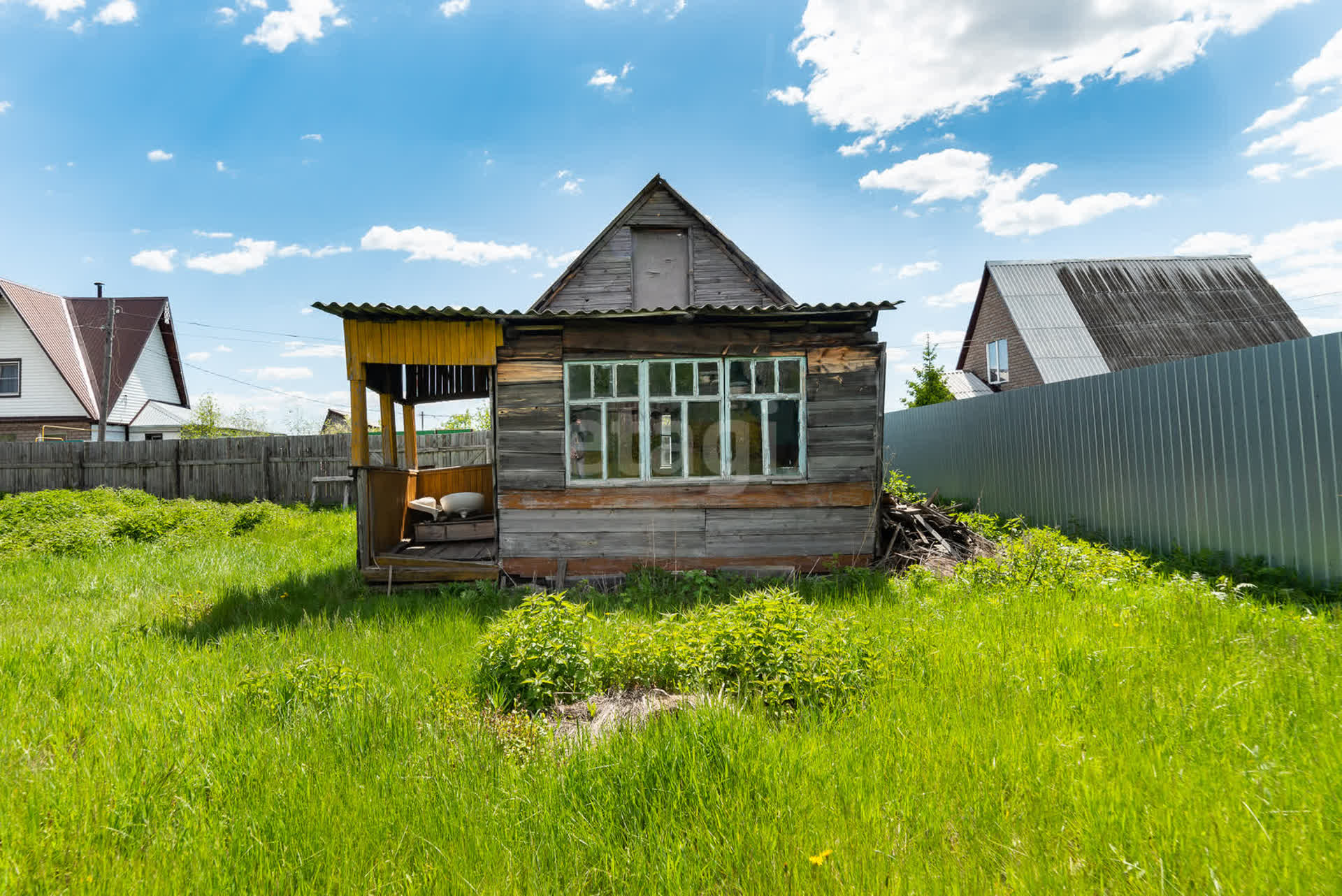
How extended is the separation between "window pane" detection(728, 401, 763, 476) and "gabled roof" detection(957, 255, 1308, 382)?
18.3 meters

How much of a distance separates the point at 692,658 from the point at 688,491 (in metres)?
3.94

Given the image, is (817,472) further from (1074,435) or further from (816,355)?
(1074,435)

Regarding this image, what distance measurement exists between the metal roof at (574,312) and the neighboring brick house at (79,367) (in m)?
25.4

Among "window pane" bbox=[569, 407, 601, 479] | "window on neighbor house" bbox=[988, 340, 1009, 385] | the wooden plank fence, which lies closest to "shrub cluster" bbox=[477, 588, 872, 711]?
"window pane" bbox=[569, 407, 601, 479]

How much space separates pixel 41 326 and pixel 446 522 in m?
27.6

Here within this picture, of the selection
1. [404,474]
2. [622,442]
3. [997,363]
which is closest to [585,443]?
[622,442]

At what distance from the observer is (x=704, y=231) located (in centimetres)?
1603

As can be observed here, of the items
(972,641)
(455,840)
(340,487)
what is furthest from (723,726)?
(340,487)

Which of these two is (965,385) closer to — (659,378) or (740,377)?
(740,377)

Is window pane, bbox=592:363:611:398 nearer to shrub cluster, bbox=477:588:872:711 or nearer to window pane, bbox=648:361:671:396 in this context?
window pane, bbox=648:361:671:396

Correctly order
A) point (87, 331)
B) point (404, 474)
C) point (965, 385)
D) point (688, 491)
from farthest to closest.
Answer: point (87, 331), point (965, 385), point (404, 474), point (688, 491)

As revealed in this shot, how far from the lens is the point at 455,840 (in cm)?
267

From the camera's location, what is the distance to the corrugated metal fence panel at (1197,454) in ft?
19.9

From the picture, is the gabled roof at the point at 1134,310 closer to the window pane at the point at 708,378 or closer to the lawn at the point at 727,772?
the window pane at the point at 708,378
